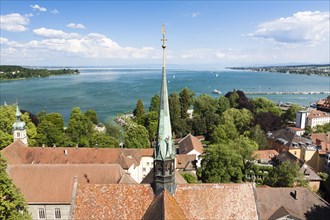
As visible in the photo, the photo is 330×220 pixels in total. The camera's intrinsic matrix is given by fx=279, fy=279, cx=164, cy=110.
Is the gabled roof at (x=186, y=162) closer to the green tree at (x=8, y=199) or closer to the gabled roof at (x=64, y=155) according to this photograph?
the gabled roof at (x=64, y=155)

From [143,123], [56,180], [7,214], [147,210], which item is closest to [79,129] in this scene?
[143,123]

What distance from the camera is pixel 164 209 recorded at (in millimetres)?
19391

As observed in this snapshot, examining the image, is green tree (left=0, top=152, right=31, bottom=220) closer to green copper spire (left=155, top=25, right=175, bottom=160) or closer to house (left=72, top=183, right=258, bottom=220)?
house (left=72, top=183, right=258, bottom=220)

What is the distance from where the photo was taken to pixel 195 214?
21.3 metres

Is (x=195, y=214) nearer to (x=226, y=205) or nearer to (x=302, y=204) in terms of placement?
(x=226, y=205)

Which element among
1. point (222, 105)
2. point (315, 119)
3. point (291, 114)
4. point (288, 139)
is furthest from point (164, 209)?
point (315, 119)

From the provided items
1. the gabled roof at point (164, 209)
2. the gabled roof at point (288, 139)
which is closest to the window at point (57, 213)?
the gabled roof at point (164, 209)

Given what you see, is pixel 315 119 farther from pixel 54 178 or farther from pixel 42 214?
pixel 42 214

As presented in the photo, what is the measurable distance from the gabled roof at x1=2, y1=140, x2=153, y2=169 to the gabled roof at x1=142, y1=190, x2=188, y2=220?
2579 cm

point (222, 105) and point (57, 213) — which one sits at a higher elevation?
point (222, 105)

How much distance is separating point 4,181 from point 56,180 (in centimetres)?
941

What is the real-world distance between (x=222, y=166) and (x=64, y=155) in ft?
85.6

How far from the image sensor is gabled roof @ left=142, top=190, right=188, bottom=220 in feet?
63.2

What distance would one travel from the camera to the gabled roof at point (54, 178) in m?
34.5
